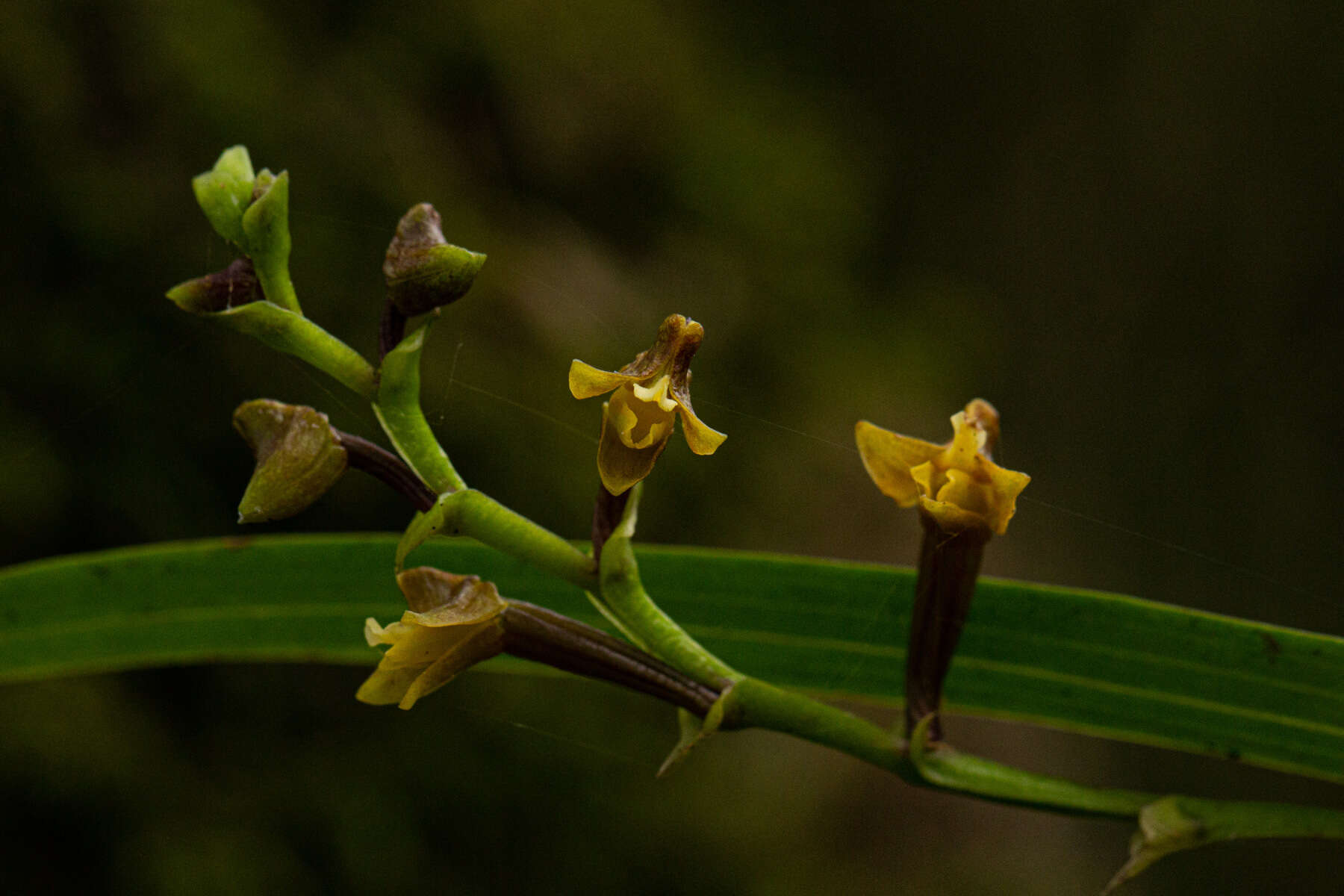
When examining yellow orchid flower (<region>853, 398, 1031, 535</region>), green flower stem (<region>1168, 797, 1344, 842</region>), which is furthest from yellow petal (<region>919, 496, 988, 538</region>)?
green flower stem (<region>1168, 797, 1344, 842</region>)

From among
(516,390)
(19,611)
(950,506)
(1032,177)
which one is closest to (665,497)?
(516,390)

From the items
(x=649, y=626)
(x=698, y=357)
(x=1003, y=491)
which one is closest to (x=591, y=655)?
(x=649, y=626)

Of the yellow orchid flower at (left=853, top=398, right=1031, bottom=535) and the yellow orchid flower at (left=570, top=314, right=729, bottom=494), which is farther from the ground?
the yellow orchid flower at (left=853, top=398, right=1031, bottom=535)

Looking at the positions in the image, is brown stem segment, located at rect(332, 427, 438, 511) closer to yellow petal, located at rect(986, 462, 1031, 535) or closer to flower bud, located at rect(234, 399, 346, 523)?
flower bud, located at rect(234, 399, 346, 523)

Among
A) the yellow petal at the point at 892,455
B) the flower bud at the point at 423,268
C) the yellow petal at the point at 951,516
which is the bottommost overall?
the flower bud at the point at 423,268

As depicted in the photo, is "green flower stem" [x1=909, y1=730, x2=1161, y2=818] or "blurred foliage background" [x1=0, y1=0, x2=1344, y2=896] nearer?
"green flower stem" [x1=909, y1=730, x2=1161, y2=818]

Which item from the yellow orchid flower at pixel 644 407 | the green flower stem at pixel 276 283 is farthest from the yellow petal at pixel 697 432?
the green flower stem at pixel 276 283

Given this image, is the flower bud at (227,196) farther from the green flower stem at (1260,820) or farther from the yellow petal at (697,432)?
the green flower stem at (1260,820)
